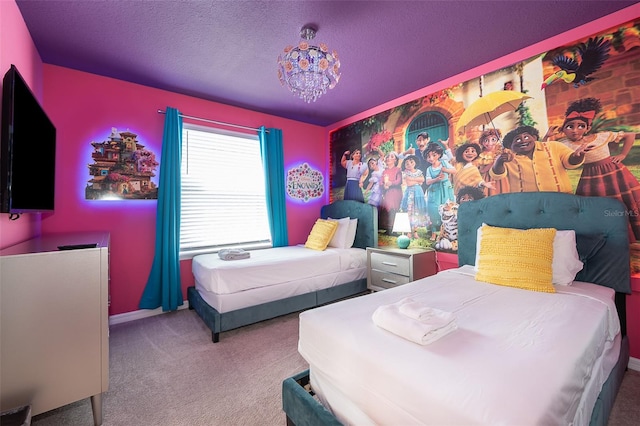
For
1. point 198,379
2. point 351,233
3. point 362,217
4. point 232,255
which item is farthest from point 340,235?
point 198,379

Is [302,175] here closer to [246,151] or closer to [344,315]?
[246,151]

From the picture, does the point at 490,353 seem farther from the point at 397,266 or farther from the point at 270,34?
the point at 270,34

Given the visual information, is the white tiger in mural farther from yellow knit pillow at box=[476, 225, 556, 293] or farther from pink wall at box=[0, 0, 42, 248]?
pink wall at box=[0, 0, 42, 248]

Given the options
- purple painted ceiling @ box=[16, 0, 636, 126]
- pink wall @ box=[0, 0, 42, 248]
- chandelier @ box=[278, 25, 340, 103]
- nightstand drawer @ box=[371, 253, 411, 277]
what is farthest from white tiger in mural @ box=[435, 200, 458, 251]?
pink wall @ box=[0, 0, 42, 248]

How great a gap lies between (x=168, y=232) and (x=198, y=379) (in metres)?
1.86

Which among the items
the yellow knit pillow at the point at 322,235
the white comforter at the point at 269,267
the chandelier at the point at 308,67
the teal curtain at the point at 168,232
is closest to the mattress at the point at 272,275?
the white comforter at the point at 269,267

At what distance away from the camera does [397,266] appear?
3.20 m

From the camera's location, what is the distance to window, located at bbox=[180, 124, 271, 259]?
3.58 meters

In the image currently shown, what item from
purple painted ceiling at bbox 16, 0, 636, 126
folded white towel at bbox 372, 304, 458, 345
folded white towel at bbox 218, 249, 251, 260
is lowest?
folded white towel at bbox 372, 304, 458, 345

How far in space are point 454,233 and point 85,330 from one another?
328cm

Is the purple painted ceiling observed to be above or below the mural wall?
above

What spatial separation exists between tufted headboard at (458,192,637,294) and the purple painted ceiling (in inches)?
56.5

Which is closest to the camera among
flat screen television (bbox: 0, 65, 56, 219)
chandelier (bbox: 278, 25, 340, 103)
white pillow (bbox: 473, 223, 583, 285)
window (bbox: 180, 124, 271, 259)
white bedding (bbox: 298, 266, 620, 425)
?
white bedding (bbox: 298, 266, 620, 425)

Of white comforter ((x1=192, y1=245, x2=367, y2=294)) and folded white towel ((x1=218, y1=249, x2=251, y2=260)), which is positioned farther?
A: folded white towel ((x1=218, y1=249, x2=251, y2=260))
